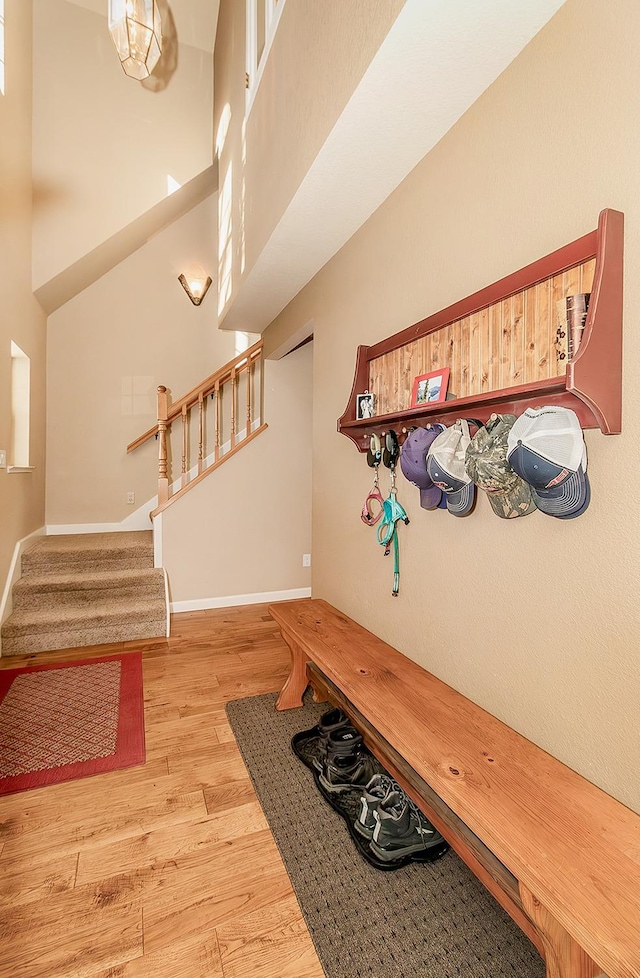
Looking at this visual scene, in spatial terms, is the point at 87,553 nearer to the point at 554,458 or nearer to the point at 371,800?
the point at 371,800

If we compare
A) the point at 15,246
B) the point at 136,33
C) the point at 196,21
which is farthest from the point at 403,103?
the point at 196,21

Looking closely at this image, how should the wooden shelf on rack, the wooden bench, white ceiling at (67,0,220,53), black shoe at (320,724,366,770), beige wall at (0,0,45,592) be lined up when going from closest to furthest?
the wooden bench
the wooden shelf on rack
black shoe at (320,724,366,770)
beige wall at (0,0,45,592)
white ceiling at (67,0,220,53)

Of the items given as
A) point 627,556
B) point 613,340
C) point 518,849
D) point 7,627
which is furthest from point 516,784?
point 7,627

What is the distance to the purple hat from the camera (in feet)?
5.65

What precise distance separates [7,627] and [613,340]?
380 cm

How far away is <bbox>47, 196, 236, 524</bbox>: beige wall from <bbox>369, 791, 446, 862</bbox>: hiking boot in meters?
4.10

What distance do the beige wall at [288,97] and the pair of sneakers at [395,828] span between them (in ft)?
8.01

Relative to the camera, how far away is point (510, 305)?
4.73 feet

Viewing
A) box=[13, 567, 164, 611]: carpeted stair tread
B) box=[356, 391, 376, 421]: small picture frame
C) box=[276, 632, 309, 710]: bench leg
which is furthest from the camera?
box=[13, 567, 164, 611]: carpeted stair tread

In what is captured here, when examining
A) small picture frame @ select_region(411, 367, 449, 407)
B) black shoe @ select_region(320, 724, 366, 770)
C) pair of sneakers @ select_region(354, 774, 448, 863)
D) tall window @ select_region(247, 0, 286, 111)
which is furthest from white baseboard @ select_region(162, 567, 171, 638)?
tall window @ select_region(247, 0, 286, 111)

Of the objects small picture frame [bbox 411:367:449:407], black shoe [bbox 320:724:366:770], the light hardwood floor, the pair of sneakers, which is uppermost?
small picture frame [bbox 411:367:449:407]

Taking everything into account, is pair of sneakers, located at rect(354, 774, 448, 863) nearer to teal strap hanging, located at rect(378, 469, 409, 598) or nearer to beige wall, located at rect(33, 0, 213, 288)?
teal strap hanging, located at rect(378, 469, 409, 598)

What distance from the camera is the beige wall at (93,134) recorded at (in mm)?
3809

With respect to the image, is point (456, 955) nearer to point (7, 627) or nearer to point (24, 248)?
point (7, 627)
